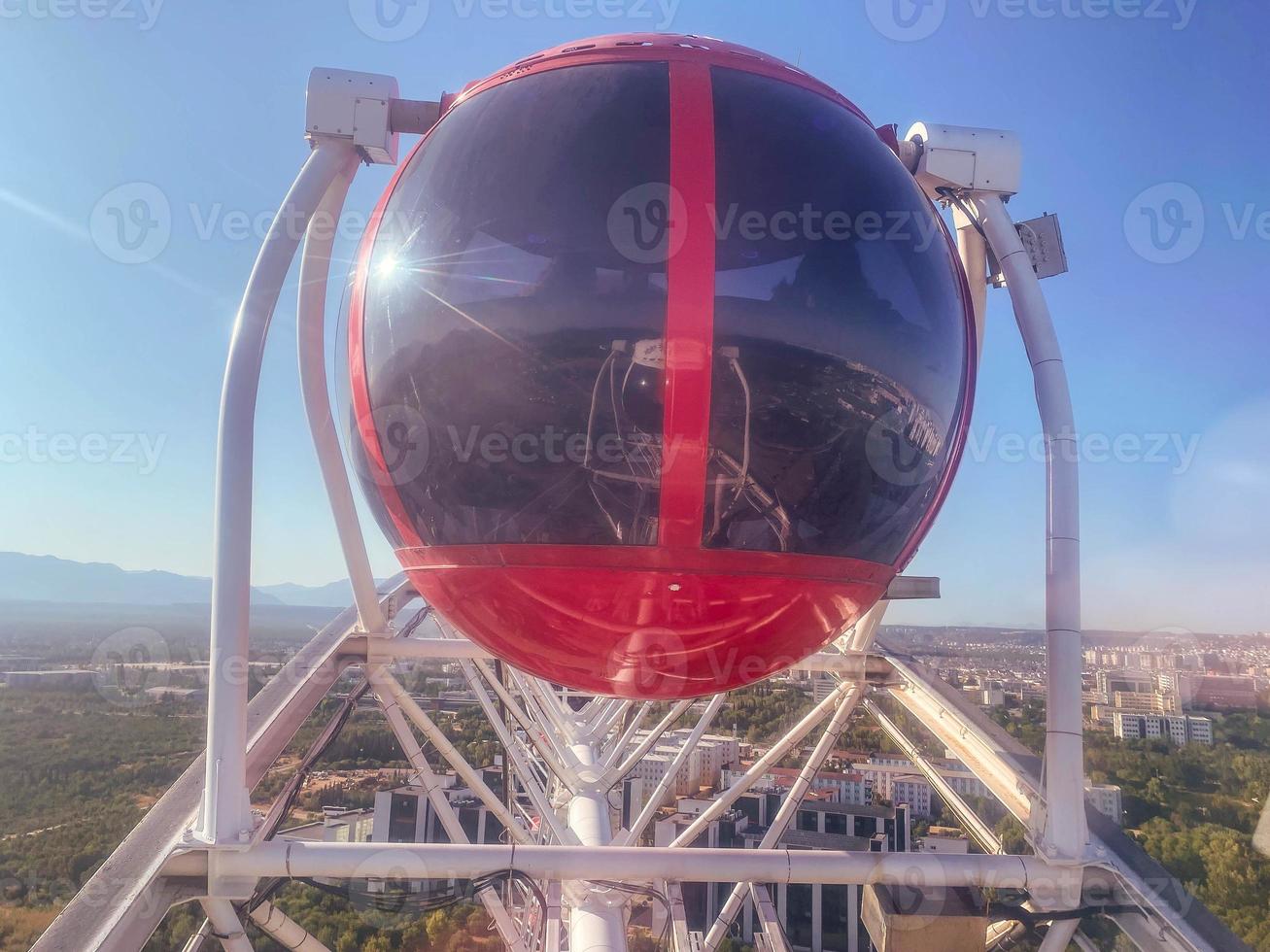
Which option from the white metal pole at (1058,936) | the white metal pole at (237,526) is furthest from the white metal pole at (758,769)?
the white metal pole at (237,526)

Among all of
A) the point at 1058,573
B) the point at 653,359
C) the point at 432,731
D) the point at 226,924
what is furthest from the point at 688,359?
the point at 432,731

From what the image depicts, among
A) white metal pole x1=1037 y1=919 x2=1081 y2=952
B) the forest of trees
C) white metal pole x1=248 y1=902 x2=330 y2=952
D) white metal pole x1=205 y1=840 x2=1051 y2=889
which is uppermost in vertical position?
white metal pole x1=205 y1=840 x2=1051 y2=889

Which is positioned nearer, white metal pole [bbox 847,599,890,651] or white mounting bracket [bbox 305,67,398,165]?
white mounting bracket [bbox 305,67,398,165]

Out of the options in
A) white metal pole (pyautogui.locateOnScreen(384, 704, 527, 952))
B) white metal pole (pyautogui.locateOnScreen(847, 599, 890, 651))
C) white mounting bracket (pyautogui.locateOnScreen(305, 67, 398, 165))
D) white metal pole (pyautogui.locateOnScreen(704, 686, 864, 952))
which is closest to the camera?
white mounting bracket (pyautogui.locateOnScreen(305, 67, 398, 165))

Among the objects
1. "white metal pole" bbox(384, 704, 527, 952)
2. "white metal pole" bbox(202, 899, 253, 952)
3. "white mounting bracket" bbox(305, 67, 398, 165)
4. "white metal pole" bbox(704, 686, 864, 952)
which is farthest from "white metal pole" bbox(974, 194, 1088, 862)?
"white metal pole" bbox(202, 899, 253, 952)

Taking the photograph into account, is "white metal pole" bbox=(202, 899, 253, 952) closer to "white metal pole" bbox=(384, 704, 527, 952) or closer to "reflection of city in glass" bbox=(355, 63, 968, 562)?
"white metal pole" bbox=(384, 704, 527, 952)

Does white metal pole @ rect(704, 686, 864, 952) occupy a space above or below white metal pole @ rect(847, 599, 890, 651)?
below

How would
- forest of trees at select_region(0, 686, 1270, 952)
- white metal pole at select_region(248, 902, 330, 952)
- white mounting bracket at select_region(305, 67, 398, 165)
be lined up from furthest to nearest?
forest of trees at select_region(0, 686, 1270, 952) < white metal pole at select_region(248, 902, 330, 952) < white mounting bracket at select_region(305, 67, 398, 165)

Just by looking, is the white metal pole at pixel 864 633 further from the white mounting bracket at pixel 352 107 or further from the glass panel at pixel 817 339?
the white mounting bracket at pixel 352 107

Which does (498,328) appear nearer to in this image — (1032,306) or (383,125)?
(383,125)
